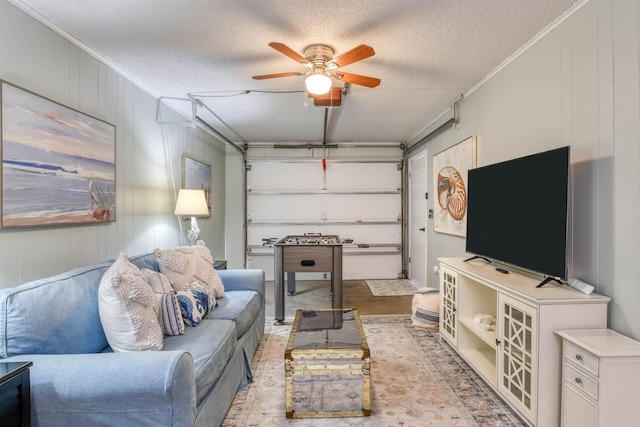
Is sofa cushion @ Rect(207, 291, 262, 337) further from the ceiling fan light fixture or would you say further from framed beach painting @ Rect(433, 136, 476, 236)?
framed beach painting @ Rect(433, 136, 476, 236)

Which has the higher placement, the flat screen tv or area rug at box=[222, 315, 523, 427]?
the flat screen tv

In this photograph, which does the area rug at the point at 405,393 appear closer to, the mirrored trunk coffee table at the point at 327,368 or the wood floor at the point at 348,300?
the mirrored trunk coffee table at the point at 327,368

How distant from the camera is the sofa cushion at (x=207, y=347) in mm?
1490

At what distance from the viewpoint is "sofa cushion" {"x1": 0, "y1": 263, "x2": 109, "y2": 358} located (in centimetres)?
130

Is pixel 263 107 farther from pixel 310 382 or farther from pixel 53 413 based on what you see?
pixel 53 413

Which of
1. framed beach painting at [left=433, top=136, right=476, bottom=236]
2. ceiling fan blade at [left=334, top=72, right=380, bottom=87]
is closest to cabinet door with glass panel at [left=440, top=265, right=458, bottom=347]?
framed beach painting at [left=433, top=136, right=476, bottom=236]

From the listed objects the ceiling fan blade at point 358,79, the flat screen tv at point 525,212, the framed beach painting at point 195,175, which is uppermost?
the ceiling fan blade at point 358,79

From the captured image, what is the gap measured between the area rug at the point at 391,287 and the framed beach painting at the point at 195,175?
291 cm

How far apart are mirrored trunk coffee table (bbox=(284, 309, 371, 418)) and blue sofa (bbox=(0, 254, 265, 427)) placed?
43 centimetres

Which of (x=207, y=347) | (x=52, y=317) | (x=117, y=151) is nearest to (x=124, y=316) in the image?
(x=52, y=317)

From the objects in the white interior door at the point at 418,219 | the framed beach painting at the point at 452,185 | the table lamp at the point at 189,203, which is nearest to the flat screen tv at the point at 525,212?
the framed beach painting at the point at 452,185

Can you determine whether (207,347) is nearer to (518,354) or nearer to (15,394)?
(15,394)

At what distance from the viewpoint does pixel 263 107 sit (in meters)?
3.57

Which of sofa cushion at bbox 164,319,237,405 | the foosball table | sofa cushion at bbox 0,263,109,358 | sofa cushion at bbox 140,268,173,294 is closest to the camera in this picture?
sofa cushion at bbox 0,263,109,358
